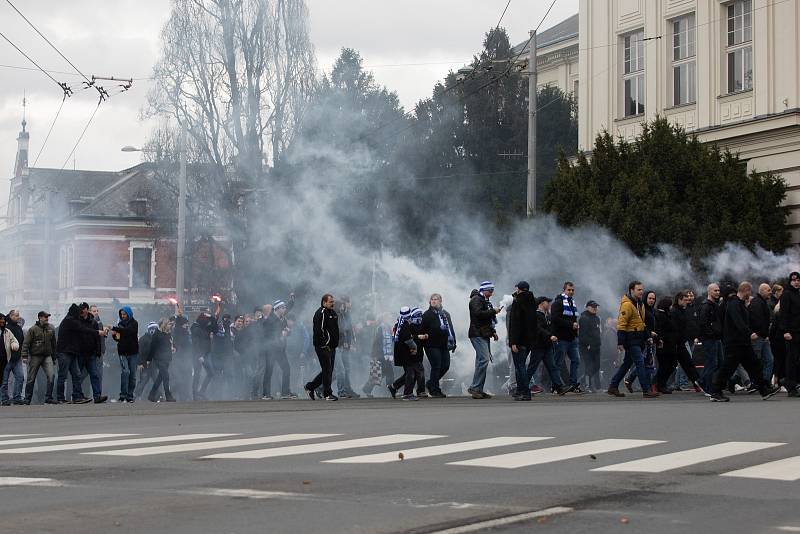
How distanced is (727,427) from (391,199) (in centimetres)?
3254

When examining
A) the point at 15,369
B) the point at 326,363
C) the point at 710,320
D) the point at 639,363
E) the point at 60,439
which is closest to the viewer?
the point at 60,439

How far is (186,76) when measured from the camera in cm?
4603

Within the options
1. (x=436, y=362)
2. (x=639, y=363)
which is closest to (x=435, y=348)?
(x=436, y=362)

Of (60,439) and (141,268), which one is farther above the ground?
(141,268)

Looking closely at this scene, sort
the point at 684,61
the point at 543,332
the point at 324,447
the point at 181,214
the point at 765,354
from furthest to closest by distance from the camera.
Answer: the point at 181,214 < the point at 684,61 < the point at 765,354 < the point at 543,332 < the point at 324,447

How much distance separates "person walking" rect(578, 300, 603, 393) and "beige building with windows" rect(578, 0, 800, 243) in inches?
415

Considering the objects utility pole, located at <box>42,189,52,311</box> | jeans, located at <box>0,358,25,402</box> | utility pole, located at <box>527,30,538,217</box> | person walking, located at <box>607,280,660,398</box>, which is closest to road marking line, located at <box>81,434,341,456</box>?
person walking, located at <box>607,280,660,398</box>

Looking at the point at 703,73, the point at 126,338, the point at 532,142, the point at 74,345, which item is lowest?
the point at 74,345

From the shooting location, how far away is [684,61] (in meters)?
40.4

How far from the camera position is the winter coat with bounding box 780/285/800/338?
19938 millimetres

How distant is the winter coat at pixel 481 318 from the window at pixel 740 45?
60.2 feet

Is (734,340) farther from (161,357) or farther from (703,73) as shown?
(703,73)

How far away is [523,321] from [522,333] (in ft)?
0.63

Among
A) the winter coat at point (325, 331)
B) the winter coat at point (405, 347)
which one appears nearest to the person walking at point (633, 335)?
the winter coat at point (405, 347)
